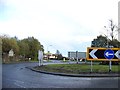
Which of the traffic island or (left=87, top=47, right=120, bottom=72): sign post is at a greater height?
(left=87, top=47, right=120, bottom=72): sign post

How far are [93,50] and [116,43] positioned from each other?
34.5m

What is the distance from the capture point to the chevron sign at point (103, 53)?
29719mm

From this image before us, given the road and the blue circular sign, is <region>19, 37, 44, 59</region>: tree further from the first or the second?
the road

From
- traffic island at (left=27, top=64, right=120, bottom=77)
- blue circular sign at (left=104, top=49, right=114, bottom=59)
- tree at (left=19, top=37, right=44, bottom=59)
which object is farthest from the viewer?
tree at (left=19, top=37, right=44, bottom=59)

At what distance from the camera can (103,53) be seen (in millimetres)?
30547

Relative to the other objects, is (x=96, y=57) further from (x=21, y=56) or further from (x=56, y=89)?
(x=21, y=56)

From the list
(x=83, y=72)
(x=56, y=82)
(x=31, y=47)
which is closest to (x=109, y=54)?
(x=83, y=72)

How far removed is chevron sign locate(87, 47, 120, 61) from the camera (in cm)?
2972

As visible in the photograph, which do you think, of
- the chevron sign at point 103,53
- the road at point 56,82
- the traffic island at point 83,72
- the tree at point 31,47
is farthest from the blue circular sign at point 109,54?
the tree at point 31,47

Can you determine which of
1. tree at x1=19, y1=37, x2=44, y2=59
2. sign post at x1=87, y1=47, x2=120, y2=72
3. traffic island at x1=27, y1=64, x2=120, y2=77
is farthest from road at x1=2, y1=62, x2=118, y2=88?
Result: tree at x1=19, y1=37, x2=44, y2=59

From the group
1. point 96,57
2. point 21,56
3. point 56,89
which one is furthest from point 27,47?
point 56,89

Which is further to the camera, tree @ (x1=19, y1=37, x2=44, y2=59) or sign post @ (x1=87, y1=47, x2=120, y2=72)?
tree @ (x1=19, y1=37, x2=44, y2=59)

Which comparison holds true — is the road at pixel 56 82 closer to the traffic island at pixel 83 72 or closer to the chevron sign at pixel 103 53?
the traffic island at pixel 83 72

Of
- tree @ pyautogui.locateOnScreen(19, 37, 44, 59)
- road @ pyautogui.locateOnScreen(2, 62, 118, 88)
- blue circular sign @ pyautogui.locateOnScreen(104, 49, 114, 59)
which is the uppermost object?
tree @ pyautogui.locateOnScreen(19, 37, 44, 59)
